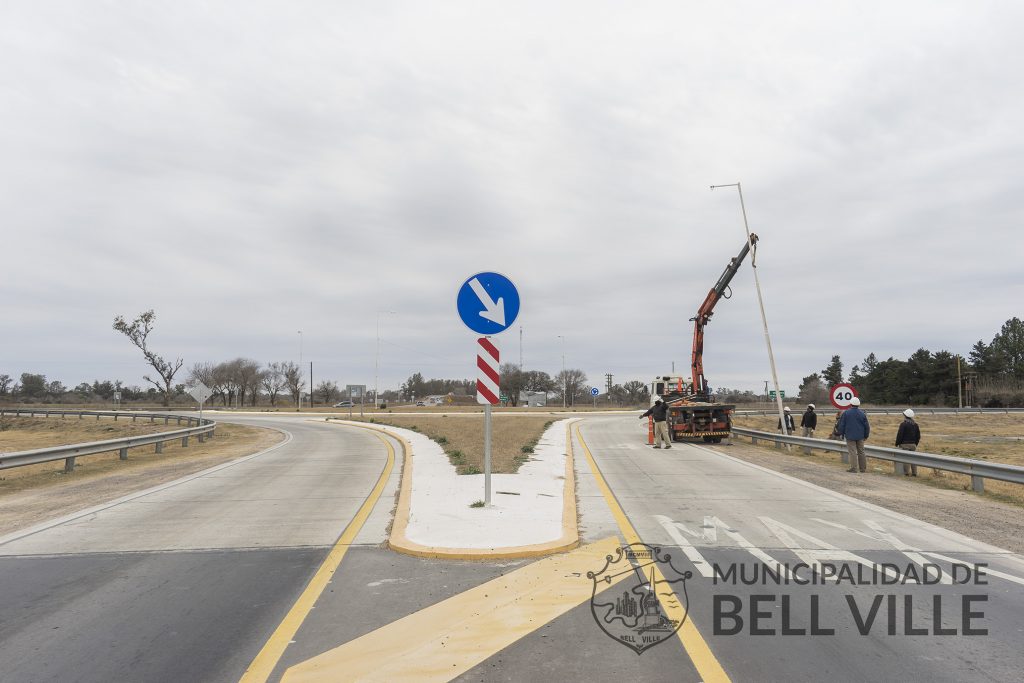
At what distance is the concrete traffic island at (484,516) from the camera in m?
6.25

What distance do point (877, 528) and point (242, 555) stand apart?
7.31m

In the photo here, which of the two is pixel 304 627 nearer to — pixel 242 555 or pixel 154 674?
pixel 154 674

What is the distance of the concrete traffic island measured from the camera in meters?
6.25

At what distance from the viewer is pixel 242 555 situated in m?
6.39

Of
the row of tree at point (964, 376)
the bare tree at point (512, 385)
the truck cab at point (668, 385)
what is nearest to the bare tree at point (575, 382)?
the bare tree at point (512, 385)

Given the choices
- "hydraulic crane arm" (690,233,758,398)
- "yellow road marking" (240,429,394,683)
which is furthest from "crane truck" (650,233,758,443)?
"yellow road marking" (240,429,394,683)

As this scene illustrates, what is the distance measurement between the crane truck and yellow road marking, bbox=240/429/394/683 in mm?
16903

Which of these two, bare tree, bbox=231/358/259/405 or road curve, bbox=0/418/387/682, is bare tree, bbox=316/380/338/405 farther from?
road curve, bbox=0/418/387/682

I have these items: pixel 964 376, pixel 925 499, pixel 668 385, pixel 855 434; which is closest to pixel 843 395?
pixel 855 434

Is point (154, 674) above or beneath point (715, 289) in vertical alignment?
beneath

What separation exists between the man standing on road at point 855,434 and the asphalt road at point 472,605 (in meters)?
5.77

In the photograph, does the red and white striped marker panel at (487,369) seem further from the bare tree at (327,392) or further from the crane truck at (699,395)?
the bare tree at (327,392)

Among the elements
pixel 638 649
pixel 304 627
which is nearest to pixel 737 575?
pixel 638 649

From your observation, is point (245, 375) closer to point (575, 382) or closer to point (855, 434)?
point (575, 382)
